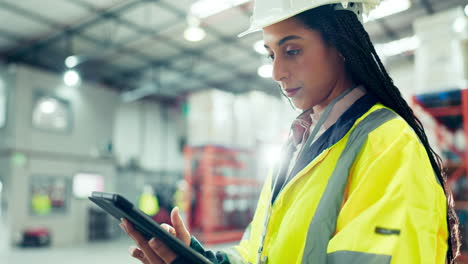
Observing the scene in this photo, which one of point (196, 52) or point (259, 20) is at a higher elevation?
point (196, 52)

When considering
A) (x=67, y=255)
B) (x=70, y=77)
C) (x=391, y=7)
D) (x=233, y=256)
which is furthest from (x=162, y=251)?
(x=70, y=77)

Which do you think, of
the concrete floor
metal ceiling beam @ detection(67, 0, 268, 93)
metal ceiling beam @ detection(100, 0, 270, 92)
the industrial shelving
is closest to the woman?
the industrial shelving

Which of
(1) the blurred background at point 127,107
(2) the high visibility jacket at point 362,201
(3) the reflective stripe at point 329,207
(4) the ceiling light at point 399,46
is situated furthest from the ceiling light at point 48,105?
(3) the reflective stripe at point 329,207

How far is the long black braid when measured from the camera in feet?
4.08

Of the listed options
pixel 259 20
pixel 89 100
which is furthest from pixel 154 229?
pixel 89 100

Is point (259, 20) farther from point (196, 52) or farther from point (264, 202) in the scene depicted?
point (196, 52)

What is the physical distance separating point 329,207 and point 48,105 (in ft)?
47.4

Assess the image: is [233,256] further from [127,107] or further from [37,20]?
[127,107]

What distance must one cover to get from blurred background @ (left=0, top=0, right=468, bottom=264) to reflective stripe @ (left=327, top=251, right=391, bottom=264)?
6.27m

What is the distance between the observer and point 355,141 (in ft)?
3.62

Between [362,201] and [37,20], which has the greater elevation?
[37,20]

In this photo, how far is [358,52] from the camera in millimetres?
1252

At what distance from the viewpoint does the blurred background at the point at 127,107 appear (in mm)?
10469

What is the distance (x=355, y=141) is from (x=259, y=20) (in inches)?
22.2
